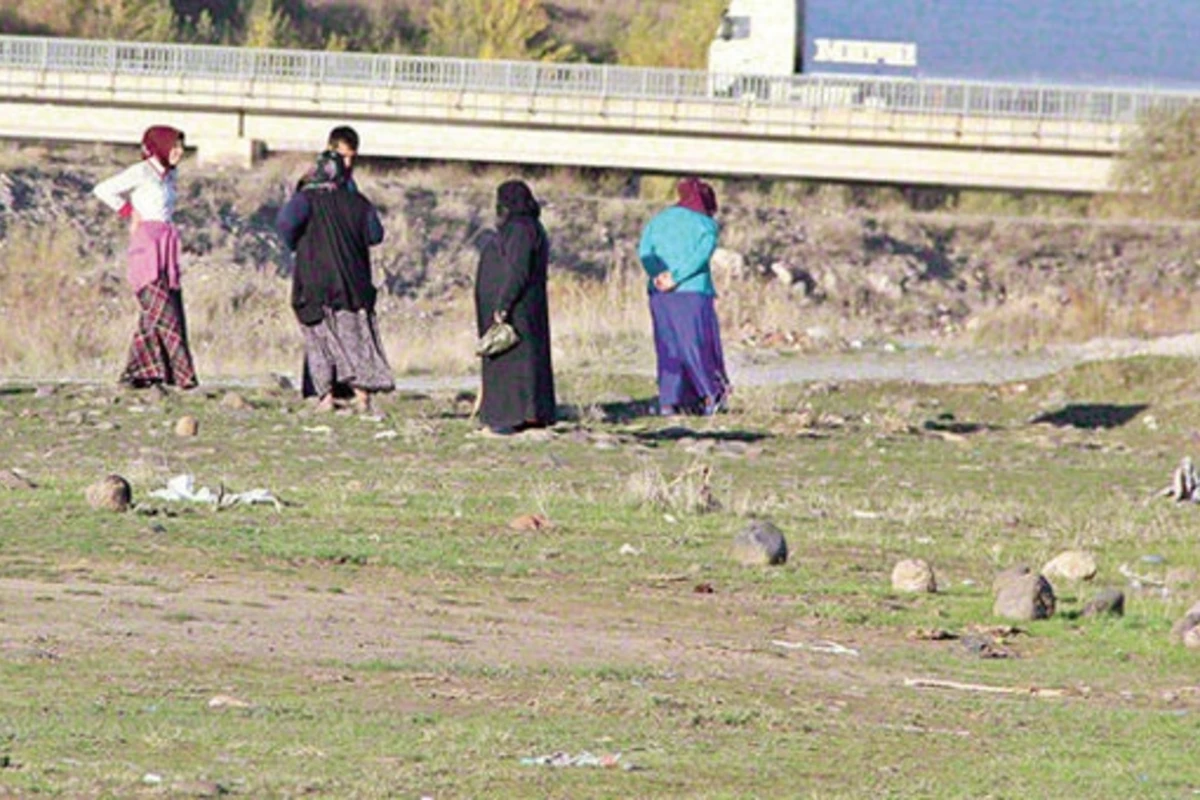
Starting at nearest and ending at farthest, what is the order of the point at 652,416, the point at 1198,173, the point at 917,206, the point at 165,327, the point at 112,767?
the point at 112,767 → the point at 165,327 → the point at 652,416 → the point at 1198,173 → the point at 917,206

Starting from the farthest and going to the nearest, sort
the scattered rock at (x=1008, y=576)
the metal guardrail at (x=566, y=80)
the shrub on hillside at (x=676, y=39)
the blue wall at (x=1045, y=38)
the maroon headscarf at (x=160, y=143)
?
1. the shrub on hillside at (x=676, y=39)
2. the blue wall at (x=1045, y=38)
3. the metal guardrail at (x=566, y=80)
4. the maroon headscarf at (x=160, y=143)
5. the scattered rock at (x=1008, y=576)

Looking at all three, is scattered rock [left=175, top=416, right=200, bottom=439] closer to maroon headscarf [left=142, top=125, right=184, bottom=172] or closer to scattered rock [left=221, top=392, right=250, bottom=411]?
scattered rock [left=221, top=392, right=250, bottom=411]

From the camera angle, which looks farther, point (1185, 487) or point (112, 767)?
point (1185, 487)

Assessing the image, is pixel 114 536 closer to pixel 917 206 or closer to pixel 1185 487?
pixel 1185 487

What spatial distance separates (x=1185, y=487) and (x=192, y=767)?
10.2 metres

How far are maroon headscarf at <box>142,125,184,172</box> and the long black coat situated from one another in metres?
2.14

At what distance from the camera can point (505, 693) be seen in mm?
7922

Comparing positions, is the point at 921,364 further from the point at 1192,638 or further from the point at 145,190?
the point at 1192,638

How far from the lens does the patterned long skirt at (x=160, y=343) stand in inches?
719

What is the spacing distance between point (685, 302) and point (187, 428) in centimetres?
426

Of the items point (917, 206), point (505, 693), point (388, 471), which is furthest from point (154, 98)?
point (505, 693)

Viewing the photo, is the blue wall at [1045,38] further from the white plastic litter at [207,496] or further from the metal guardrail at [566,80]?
the white plastic litter at [207,496]

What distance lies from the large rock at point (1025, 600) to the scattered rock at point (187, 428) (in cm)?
715

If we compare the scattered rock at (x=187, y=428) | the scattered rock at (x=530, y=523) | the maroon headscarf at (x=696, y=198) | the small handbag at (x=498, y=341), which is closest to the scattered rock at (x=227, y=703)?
the scattered rock at (x=530, y=523)
